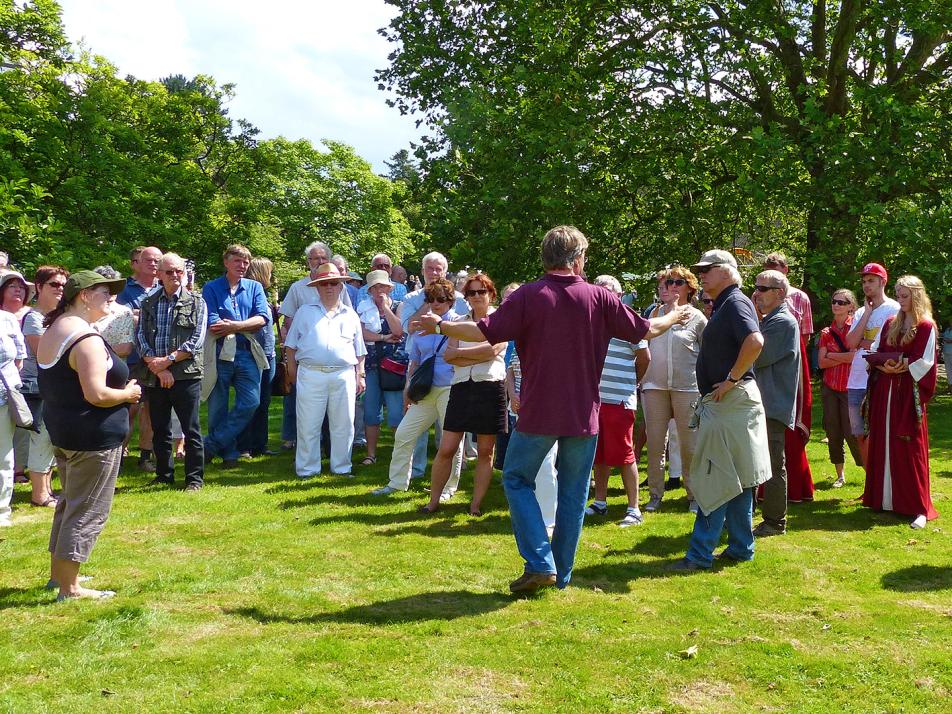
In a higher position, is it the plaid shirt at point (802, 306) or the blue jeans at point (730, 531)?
the plaid shirt at point (802, 306)

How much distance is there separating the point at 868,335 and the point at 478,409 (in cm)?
401

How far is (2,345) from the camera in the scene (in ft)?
22.8

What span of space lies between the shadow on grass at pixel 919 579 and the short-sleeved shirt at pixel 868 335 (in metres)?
2.88

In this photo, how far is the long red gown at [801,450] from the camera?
789 cm

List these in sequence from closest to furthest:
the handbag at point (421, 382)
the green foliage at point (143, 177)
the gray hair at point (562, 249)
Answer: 1. the gray hair at point (562, 249)
2. the handbag at point (421, 382)
3. the green foliage at point (143, 177)

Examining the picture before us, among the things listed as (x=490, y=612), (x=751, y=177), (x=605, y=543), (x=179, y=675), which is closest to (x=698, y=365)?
(x=605, y=543)

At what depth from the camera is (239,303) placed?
962cm

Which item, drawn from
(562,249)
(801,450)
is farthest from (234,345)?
(801,450)

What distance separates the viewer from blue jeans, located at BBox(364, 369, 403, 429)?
10.2 m

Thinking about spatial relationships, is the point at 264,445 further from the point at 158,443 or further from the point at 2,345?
the point at 2,345

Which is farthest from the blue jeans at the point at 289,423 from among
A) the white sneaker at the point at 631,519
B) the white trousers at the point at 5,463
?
the white sneaker at the point at 631,519

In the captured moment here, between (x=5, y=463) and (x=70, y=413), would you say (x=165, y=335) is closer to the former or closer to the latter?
(x=5, y=463)

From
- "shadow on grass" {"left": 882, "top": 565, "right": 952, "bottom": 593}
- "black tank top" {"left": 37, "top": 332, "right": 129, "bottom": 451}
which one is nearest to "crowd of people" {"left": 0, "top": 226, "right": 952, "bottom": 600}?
"black tank top" {"left": 37, "top": 332, "right": 129, "bottom": 451}

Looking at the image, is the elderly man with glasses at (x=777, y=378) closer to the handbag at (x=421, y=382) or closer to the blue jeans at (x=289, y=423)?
the handbag at (x=421, y=382)
